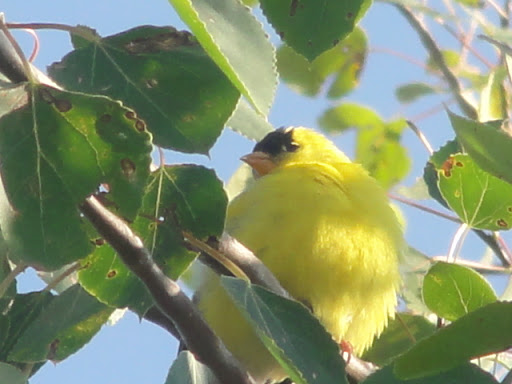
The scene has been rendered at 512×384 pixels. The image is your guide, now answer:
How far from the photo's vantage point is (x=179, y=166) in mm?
1496

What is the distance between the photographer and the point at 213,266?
1576 mm

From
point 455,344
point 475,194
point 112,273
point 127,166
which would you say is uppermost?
point 127,166

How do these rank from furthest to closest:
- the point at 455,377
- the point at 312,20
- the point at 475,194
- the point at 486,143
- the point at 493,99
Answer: the point at 493,99
the point at 475,194
the point at 312,20
the point at 455,377
the point at 486,143

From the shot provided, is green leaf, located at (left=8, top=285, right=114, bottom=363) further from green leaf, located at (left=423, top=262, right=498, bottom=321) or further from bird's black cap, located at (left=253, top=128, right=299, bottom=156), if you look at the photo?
bird's black cap, located at (left=253, top=128, right=299, bottom=156)

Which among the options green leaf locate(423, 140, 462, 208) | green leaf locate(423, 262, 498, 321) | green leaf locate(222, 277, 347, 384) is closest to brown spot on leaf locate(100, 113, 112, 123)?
green leaf locate(222, 277, 347, 384)

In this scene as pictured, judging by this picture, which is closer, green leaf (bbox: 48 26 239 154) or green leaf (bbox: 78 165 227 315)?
green leaf (bbox: 48 26 239 154)

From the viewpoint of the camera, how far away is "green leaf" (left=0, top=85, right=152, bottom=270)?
4.02 ft

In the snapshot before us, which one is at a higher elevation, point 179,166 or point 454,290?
point 179,166

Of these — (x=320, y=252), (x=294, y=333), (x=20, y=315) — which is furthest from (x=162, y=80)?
(x=320, y=252)

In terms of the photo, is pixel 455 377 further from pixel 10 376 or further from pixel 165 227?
pixel 10 376

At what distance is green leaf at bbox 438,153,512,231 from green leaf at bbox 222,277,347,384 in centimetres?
51

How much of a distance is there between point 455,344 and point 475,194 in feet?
2.26

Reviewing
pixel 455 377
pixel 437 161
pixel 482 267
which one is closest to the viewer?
pixel 455 377

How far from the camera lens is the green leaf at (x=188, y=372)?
1469 mm
